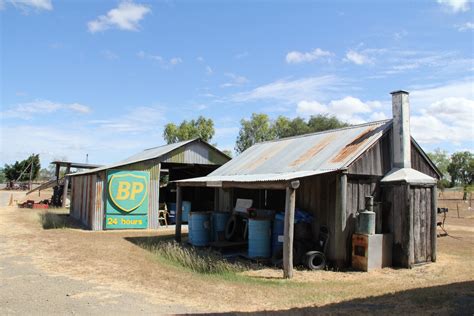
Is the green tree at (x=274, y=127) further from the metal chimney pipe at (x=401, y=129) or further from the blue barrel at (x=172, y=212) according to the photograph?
the metal chimney pipe at (x=401, y=129)

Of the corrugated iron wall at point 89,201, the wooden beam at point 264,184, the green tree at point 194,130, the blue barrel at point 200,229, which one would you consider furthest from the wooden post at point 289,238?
the green tree at point 194,130

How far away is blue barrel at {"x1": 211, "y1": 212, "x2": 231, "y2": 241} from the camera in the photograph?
1370cm

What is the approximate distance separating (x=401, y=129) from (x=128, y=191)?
38.6ft

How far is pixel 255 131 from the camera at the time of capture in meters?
49.8

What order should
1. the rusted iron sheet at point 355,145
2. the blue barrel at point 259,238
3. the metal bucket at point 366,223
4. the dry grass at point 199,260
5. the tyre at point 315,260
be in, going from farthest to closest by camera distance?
Answer: the blue barrel at point 259,238
the rusted iron sheet at point 355,145
the metal bucket at point 366,223
the tyre at point 315,260
the dry grass at point 199,260

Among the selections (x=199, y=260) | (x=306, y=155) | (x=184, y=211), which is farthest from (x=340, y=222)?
(x=184, y=211)

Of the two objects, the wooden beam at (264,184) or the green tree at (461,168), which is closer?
the wooden beam at (264,184)

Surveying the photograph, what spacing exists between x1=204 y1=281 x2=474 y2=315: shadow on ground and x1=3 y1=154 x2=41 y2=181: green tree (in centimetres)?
5669

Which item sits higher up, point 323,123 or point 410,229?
point 323,123

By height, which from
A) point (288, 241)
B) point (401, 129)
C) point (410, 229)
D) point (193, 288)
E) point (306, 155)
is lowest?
point (193, 288)

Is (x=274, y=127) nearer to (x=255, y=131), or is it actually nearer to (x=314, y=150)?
(x=255, y=131)

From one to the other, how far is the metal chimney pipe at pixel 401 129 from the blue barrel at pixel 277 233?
3460 mm

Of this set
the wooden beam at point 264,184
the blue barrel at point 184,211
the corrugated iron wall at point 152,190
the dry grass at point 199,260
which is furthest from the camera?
the blue barrel at point 184,211

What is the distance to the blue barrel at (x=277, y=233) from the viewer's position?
11016 millimetres
